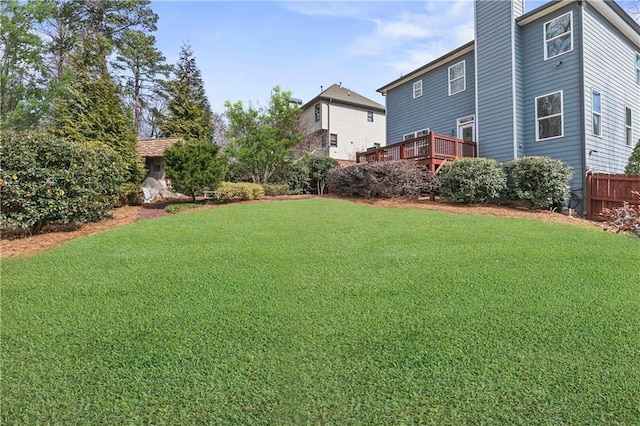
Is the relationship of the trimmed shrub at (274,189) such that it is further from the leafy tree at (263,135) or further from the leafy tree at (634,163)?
the leafy tree at (634,163)

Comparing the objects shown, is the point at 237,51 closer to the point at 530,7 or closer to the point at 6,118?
the point at 530,7

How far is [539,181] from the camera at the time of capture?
869 centimetres

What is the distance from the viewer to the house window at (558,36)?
→ 9875 mm

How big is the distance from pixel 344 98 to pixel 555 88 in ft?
49.8

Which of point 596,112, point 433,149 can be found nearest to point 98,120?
point 433,149

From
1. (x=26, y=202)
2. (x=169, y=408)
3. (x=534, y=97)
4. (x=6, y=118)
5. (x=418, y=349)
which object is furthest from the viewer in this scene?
(x=6, y=118)

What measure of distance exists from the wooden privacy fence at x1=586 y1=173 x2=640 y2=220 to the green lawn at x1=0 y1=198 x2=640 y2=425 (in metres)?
5.23

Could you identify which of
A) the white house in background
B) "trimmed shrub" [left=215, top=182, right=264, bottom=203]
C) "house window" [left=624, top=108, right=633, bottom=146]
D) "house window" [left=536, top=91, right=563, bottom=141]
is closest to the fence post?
"house window" [left=536, top=91, right=563, bottom=141]

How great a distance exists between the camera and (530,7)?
36.6 ft

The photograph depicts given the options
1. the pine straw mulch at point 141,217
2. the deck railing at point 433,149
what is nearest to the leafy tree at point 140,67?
the pine straw mulch at point 141,217

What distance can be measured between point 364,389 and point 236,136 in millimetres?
12877

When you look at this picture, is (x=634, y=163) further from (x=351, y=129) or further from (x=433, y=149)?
(x=351, y=129)

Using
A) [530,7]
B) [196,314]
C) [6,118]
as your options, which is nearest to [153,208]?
[196,314]

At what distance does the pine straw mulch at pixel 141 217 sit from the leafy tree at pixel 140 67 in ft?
49.3
